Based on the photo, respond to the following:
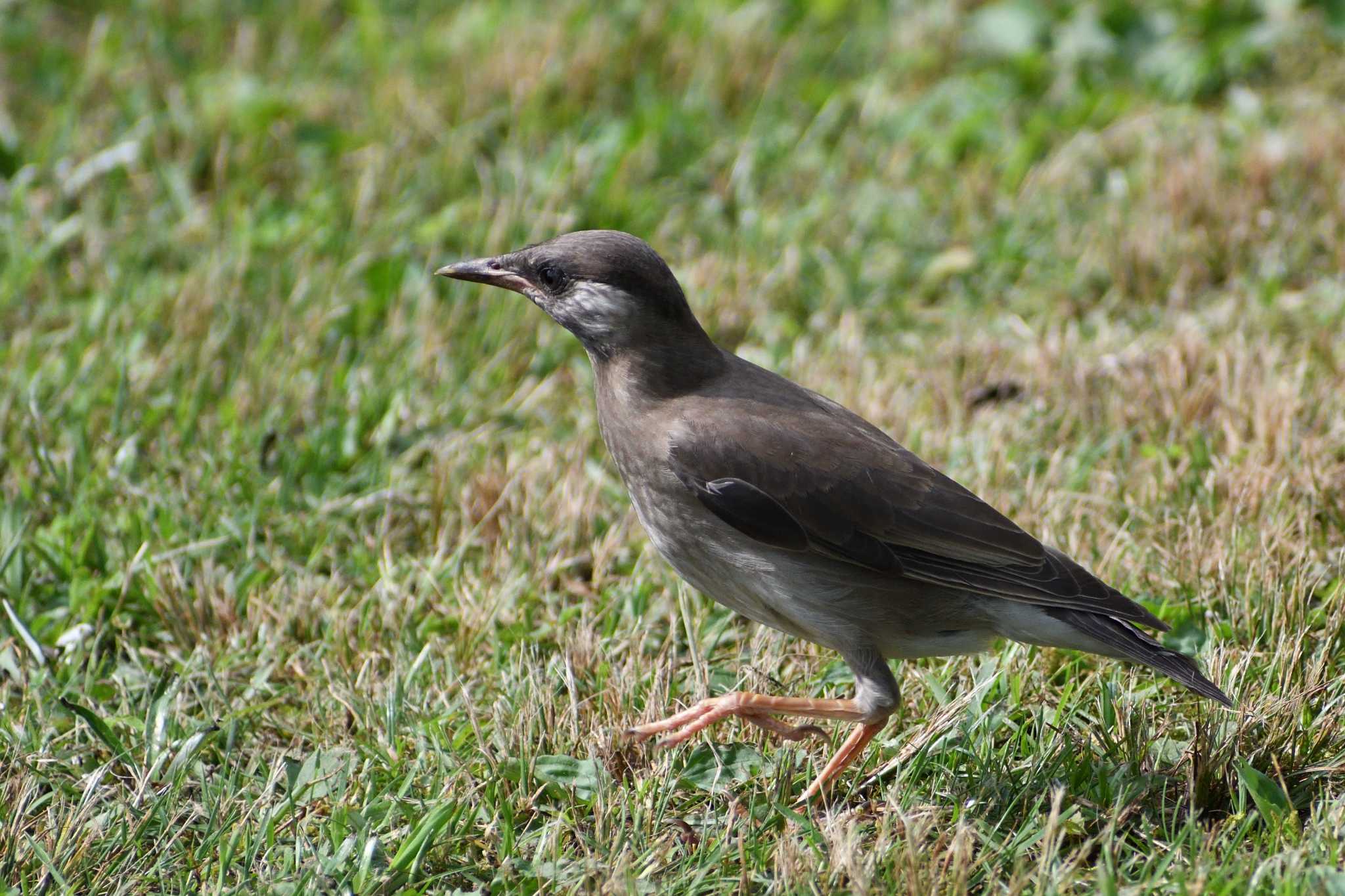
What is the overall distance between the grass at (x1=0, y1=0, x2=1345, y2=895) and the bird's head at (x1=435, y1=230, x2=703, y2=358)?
0.83m

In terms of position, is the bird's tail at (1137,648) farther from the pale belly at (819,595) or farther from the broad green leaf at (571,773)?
the broad green leaf at (571,773)

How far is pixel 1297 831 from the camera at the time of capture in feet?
11.5

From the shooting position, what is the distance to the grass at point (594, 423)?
3.67 meters

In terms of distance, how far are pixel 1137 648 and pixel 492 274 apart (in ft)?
6.92

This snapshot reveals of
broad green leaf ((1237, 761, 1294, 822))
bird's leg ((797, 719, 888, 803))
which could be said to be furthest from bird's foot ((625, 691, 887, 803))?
broad green leaf ((1237, 761, 1294, 822))

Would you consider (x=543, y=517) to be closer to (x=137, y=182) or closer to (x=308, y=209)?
(x=308, y=209)

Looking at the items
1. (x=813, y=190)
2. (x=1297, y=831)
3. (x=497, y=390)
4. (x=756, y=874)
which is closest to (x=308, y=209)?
(x=497, y=390)

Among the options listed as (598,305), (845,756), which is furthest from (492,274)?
(845,756)

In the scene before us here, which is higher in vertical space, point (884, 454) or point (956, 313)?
point (884, 454)

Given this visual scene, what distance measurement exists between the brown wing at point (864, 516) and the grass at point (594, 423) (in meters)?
0.35

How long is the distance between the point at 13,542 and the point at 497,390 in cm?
199

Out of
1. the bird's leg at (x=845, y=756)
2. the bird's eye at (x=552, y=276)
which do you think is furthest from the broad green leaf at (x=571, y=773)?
the bird's eye at (x=552, y=276)

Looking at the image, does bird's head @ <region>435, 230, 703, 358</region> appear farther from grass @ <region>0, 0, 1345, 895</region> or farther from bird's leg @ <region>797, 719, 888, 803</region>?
bird's leg @ <region>797, 719, 888, 803</region>

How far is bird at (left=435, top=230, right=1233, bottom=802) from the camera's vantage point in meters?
3.92
